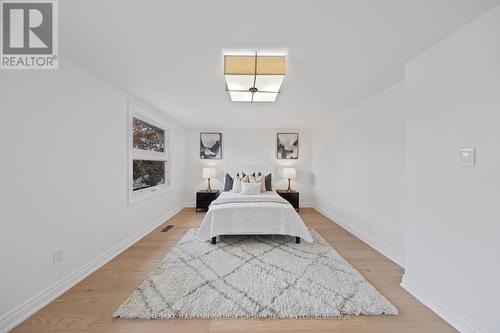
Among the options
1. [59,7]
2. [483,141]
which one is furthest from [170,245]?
[483,141]

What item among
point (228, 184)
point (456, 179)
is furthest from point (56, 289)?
point (456, 179)

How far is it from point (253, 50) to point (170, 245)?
274cm

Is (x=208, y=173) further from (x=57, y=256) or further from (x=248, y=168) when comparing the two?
(x=57, y=256)

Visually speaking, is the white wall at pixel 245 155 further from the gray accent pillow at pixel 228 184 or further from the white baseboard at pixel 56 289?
the white baseboard at pixel 56 289

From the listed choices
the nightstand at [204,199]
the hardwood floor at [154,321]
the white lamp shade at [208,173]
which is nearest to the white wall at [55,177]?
the hardwood floor at [154,321]

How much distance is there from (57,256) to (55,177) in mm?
729

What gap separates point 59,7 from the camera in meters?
1.23

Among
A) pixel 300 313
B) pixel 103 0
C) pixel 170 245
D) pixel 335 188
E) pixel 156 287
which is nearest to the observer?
pixel 103 0

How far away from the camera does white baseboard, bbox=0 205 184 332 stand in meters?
1.37

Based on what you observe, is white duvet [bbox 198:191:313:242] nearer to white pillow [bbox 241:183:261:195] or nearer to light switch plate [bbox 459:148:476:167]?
white pillow [bbox 241:183:261:195]

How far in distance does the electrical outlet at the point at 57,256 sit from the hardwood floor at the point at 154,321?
1.07ft

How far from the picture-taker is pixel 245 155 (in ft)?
16.4

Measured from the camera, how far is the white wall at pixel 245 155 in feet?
16.4

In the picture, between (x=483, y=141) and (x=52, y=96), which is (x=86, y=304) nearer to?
(x=52, y=96)
